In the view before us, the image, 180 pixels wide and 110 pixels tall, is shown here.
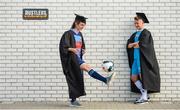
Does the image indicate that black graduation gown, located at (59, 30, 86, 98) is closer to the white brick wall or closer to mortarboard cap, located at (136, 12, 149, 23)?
the white brick wall

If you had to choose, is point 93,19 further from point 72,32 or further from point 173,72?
point 173,72

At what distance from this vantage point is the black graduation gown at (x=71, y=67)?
10.6m

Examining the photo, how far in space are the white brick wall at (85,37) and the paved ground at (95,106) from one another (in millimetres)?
303

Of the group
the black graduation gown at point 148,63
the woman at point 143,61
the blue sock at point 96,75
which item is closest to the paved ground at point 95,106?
the woman at point 143,61

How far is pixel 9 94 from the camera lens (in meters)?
11.5

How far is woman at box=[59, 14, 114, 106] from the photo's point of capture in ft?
34.8

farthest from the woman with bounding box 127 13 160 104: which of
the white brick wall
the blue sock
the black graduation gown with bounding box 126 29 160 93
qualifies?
the blue sock

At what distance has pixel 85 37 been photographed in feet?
37.7

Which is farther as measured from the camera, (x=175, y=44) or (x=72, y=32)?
(x=175, y=44)

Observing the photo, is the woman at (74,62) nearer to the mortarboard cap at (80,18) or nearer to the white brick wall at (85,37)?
Result: the mortarboard cap at (80,18)

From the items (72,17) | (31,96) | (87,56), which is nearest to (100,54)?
(87,56)

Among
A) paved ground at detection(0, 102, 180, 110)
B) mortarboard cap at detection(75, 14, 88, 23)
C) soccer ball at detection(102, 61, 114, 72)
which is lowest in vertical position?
paved ground at detection(0, 102, 180, 110)

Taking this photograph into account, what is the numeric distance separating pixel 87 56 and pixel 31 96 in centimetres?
145

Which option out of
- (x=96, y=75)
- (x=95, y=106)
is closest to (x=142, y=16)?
(x=96, y=75)
